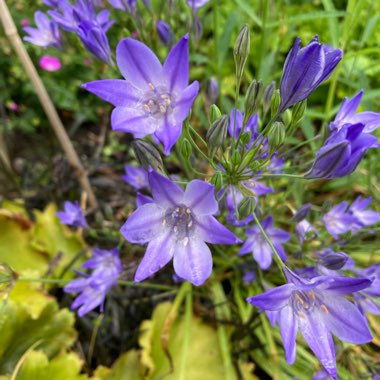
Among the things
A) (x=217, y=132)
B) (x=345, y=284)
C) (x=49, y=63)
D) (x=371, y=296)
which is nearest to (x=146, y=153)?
(x=217, y=132)

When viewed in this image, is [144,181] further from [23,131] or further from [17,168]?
[23,131]

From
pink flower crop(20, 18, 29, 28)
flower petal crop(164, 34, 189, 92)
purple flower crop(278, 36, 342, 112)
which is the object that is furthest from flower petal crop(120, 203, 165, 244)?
pink flower crop(20, 18, 29, 28)

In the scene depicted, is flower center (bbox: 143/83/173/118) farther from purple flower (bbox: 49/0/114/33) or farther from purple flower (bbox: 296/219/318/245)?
purple flower (bbox: 296/219/318/245)

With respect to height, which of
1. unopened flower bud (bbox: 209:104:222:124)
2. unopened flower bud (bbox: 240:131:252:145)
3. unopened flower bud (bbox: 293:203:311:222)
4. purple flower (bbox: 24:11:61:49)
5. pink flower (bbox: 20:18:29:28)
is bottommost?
unopened flower bud (bbox: 293:203:311:222)

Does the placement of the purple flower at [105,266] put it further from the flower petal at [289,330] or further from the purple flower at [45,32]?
the purple flower at [45,32]

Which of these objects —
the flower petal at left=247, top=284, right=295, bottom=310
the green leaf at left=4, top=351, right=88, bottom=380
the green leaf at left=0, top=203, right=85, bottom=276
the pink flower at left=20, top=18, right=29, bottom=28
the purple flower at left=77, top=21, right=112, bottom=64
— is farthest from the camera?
the pink flower at left=20, top=18, right=29, bottom=28

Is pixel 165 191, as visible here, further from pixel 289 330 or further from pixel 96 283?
pixel 96 283

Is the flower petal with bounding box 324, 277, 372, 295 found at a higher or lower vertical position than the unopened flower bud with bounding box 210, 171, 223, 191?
lower

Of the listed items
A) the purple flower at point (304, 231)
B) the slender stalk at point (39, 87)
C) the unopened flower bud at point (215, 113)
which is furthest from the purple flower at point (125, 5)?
the purple flower at point (304, 231)

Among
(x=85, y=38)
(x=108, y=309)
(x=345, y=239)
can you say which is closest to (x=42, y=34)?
(x=85, y=38)
